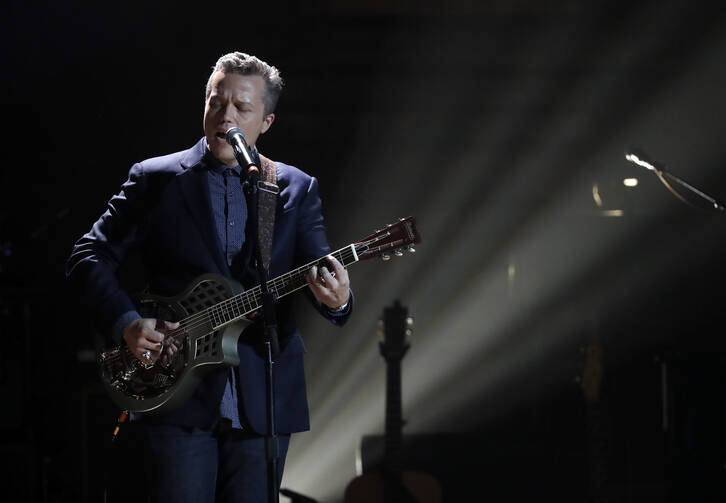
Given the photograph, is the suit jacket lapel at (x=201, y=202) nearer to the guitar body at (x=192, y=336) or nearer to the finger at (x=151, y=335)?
the guitar body at (x=192, y=336)

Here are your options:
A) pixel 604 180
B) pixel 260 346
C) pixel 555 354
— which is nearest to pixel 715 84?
pixel 604 180

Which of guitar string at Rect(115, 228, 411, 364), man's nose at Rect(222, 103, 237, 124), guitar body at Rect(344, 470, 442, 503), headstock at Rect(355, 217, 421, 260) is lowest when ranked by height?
guitar body at Rect(344, 470, 442, 503)

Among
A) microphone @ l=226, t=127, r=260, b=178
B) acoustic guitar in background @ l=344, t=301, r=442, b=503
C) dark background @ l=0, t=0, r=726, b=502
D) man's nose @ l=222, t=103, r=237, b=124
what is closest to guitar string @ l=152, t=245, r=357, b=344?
microphone @ l=226, t=127, r=260, b=178

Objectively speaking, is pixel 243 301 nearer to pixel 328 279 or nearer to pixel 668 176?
pixel 328 279

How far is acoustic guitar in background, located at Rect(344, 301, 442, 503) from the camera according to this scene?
14.2 feet

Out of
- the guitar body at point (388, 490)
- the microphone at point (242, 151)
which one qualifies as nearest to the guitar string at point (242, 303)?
the microphone at point (242, 151)

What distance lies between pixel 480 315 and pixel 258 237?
435cm

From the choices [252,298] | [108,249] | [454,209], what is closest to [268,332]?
[252,298]

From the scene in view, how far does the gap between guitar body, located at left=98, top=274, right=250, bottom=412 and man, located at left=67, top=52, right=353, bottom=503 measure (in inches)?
1.3

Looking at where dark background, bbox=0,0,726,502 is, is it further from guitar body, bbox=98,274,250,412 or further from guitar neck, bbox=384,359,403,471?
guitar body, bbox=98,274,250,412

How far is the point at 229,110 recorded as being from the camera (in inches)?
88.8

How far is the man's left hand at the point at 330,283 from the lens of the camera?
83.3 inches

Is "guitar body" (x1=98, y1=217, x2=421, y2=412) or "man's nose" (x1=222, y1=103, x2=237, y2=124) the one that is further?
"man's nose" (x1=222, y1=103, x2=237, y2=124)

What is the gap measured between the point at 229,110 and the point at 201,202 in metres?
0.28
